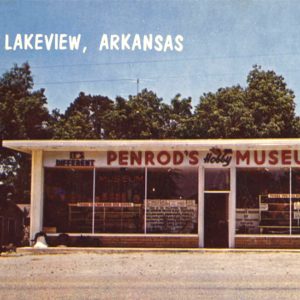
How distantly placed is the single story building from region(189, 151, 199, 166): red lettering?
4 cm

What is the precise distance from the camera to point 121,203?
23.8m

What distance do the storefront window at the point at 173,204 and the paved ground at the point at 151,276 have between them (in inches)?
82.5

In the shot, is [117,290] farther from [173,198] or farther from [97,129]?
[97,129]

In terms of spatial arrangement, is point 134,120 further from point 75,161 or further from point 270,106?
point 75,161

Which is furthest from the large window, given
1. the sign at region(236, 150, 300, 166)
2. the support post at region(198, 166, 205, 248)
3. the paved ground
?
the paved ground

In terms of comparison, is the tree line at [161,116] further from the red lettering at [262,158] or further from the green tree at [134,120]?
the red lettering at [262,158]

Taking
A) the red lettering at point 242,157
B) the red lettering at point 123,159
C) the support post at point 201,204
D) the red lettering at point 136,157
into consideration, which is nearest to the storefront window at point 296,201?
the red lettering at point 242,157

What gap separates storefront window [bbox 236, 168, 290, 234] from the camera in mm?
23359

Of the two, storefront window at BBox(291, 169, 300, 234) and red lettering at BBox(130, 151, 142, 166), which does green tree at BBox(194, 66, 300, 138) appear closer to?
storefront window at BBox(291, 169, 300, 234)

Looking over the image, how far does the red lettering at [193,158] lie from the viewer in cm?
2377

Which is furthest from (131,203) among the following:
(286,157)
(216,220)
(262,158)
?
→ (286,157)

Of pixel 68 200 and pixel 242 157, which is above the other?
pixel 242 157

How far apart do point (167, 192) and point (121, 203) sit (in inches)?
66.1

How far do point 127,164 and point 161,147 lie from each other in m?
1.49
